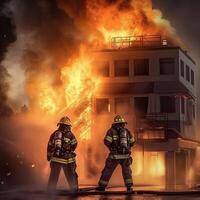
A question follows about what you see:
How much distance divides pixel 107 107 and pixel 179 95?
17.6ft

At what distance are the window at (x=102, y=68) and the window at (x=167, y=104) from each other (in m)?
4.66

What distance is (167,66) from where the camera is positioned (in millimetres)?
40125

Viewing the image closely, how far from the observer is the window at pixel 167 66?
131 feet

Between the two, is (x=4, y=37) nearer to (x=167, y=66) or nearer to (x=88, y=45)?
(x=88, y=45)

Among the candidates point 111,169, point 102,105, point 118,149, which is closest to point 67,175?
point 111,169

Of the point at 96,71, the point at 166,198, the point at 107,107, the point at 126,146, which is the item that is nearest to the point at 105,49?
the point at 96,71

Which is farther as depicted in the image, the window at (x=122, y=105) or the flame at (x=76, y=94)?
the flame at (x=76, y=94)

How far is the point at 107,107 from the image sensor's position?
133ft

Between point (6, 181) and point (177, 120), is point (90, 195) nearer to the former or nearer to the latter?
point (6, 181)

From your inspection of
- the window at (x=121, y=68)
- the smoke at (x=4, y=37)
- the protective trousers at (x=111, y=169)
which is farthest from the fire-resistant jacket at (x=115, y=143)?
the smoke at (x=4, y=37)

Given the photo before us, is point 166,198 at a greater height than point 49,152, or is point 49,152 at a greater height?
point 49,152

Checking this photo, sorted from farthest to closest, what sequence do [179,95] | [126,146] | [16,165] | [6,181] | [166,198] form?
[179,95]
[16,165]
[6,181]
[126,146]
[166,198]

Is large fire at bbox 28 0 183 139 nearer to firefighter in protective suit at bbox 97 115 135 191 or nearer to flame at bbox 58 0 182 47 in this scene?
flame at bbox 58 0 182 47

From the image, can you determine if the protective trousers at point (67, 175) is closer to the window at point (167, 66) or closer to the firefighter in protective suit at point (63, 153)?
the firefighter in protective suit at point (63, 153)
